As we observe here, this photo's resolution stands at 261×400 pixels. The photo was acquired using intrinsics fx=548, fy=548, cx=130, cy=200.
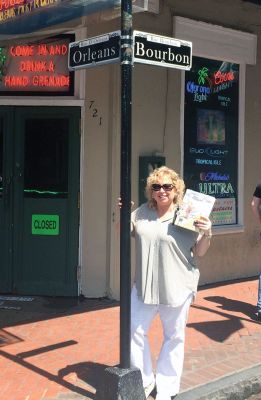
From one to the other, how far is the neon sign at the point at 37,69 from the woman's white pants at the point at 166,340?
3.65 meters

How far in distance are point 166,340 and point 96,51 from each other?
216 centimetres

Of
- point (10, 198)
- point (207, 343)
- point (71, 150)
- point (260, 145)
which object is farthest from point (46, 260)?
point (260, 145)

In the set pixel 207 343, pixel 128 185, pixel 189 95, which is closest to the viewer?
pixel 128 185

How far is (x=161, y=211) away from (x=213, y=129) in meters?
4.12

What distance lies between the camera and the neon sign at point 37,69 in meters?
6.84

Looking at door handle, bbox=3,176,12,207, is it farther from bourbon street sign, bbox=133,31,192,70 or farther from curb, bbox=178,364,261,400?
curb, bbox=178,364,261,400

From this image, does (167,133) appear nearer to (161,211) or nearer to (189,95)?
(189,95)

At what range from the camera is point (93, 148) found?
22.1ft

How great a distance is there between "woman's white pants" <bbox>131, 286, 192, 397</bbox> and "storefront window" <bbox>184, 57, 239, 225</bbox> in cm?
373

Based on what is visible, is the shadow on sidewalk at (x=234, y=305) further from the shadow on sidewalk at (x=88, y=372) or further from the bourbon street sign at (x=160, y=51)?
the bourbon street sign at (x=160, y=51)

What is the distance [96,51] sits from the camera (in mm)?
3943

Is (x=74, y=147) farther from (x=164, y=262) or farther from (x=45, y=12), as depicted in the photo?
(x=164, y=262)

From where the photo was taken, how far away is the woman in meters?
3.83

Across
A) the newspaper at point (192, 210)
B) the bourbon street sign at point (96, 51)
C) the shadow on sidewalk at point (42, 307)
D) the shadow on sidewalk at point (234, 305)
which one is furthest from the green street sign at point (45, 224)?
the newspaper at point (192, 210)
